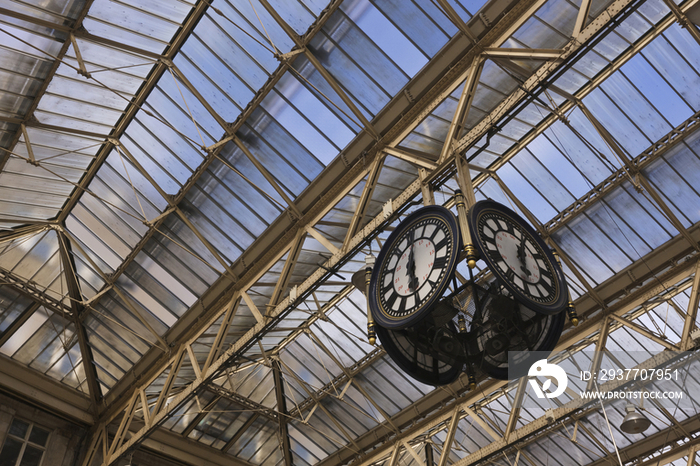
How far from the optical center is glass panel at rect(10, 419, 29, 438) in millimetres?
20622

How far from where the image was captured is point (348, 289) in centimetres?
2123

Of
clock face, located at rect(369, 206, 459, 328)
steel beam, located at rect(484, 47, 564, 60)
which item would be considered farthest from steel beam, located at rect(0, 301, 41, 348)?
steel beam, located at rect(484, 47, 564, 60)

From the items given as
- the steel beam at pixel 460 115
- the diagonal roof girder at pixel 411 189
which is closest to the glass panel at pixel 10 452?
the diagonal roof girder at pixel 411 189

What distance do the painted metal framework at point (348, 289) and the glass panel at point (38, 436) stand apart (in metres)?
1.02

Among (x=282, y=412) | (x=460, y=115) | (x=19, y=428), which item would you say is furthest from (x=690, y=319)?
(x=19, y=428)

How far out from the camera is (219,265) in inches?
798

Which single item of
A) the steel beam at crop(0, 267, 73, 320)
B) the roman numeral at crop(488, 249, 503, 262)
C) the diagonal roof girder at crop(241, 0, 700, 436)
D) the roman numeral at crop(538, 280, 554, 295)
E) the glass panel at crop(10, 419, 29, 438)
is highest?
the diagonal roof girder at crop(241, 0, 700, 436)

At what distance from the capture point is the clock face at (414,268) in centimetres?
836

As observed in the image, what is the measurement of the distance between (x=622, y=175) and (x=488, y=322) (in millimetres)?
11233

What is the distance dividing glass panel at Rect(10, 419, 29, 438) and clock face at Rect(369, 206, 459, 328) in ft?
55.1

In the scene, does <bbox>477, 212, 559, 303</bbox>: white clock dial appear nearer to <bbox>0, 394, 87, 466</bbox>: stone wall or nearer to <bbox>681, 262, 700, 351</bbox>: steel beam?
<bbox>681, 262, 700, 351</bbox>: steel beam

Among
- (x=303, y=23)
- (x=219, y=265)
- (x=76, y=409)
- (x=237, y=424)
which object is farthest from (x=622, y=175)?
(x=76, y=409)

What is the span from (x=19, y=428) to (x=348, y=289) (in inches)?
471

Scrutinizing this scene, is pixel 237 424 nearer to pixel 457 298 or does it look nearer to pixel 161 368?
pixel 161 368
